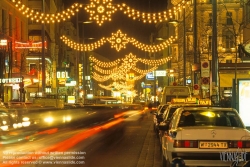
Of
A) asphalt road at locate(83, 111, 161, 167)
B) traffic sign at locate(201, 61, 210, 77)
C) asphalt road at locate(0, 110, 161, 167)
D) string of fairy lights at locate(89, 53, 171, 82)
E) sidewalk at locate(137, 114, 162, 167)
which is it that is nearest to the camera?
asphalt road at locate(0, 110, 161, 167)

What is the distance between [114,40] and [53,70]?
48.2 m

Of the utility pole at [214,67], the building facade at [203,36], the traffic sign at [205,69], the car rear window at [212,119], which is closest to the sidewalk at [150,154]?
the car rear window at [212,119]

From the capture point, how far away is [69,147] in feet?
61.7

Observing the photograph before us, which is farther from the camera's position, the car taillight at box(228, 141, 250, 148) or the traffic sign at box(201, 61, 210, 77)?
the traffic sign at box(201, 61, 210, 77)

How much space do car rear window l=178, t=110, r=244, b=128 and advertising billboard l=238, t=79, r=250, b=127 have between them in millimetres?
7541

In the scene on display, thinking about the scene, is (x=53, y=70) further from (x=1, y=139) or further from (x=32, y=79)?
(x=1, y=139)

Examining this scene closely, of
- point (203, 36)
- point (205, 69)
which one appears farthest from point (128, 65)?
point (205, 69)

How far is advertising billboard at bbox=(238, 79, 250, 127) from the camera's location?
2044 centimetres

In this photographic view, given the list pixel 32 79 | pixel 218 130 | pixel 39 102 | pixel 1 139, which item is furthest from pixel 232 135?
pixel 32 79

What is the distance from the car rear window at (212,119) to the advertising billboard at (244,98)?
297 inches

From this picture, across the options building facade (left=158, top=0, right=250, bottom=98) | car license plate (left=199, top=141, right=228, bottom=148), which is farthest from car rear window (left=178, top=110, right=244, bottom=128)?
building facade (left=158, top=0, right=250, bottom=98)

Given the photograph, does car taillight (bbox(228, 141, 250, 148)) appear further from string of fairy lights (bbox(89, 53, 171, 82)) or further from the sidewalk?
string of fairy lights (bbox(89, 53, 171, 82))

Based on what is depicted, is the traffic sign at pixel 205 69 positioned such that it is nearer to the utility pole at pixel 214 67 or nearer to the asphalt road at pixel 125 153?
the utility pole at pixel 214 67

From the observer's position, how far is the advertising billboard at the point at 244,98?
2044 centimetres
